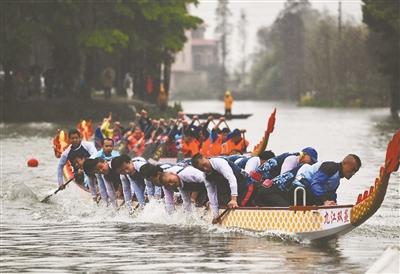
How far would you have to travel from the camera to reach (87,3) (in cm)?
6300

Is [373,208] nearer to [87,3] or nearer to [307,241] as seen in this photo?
[307,241]

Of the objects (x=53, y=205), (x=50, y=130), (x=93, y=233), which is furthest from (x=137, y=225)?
(x=50, y=130)

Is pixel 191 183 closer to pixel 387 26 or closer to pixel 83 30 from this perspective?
pixel 83 30

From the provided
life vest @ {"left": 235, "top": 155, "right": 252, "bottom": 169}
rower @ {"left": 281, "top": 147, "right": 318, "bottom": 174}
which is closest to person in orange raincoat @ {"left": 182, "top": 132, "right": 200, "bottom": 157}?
life vest @ {"left": 235, "top": 155, "right": 252, "bottom": 169}

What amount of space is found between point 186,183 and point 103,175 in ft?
11.5

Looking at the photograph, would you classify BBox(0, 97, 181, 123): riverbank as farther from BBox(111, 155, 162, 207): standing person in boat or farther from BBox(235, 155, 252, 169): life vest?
BBox(235, 155, 252, 169): life vest

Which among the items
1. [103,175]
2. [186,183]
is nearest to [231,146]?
[103,175]

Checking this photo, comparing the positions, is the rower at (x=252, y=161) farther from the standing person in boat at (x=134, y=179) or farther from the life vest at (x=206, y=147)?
the life vest at (x=206, y=147)

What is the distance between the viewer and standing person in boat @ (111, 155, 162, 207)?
2144 cm

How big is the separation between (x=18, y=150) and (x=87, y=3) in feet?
63.1

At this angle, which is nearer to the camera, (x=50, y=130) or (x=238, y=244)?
(x=238, y=244)

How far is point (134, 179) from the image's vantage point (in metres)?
22.8

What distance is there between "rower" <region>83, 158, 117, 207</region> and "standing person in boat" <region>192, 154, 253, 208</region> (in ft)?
9.36

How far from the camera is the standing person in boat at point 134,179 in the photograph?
21.4 metres
